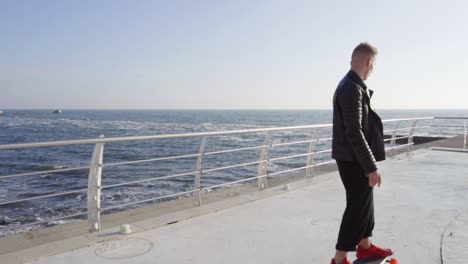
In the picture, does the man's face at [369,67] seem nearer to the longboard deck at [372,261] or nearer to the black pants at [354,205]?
the black pants at [354,205]

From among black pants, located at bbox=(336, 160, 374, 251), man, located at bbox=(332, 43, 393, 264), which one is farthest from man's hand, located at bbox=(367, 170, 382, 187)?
black pants, located at bbox=(336, 160, 374, 251)

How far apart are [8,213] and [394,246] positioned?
8.97 metres

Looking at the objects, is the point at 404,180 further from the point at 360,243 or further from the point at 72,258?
the point at 72,258

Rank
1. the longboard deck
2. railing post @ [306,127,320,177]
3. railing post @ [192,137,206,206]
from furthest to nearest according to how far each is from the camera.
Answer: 1. railing post @ [306,127,320,177]
2. railing post @ [192,137,206,206]
3. the longboard deck

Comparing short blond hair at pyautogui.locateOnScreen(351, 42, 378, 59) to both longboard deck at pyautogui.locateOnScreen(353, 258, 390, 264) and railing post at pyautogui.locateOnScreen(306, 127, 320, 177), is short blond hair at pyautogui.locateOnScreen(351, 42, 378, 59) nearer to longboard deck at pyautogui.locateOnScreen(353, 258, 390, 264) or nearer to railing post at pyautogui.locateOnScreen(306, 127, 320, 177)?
longboard deck at pyautogui.locateOnScreen(353, 258, 390, 264)

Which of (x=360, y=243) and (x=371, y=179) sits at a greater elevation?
(x=371, y=179)

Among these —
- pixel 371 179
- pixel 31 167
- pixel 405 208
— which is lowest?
pixel 31 167

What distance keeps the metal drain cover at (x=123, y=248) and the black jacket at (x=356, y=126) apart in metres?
1.77

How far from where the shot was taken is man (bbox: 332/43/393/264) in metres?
2.63

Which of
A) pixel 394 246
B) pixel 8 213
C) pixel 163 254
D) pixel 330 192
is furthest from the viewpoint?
pixel 8 213

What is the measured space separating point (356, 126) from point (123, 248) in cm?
214

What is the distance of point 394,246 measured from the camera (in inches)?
141

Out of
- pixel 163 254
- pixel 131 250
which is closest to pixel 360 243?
pixel 163 254

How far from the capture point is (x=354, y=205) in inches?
112
